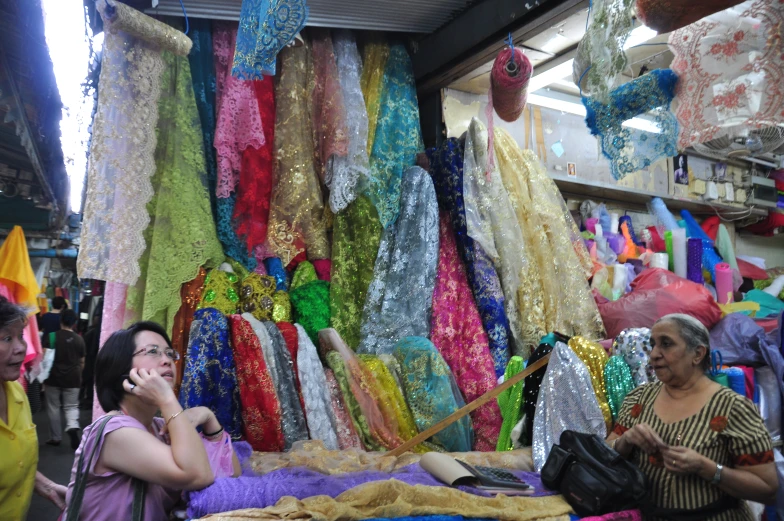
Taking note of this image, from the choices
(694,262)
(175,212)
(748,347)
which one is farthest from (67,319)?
(748,347)

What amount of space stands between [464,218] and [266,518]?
98.2 inches

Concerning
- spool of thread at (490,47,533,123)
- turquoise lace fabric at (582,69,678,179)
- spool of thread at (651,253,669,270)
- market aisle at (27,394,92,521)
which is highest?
spool of thread at (490,47,533,123)

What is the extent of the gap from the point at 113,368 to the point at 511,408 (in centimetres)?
208

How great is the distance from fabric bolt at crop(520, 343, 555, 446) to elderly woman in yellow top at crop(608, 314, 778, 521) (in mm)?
740

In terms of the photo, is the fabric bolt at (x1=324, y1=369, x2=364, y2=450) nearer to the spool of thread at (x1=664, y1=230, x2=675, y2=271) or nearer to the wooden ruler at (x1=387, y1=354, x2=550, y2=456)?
the wooden ruler at (x1=387, y1=354, x2=550, y2=456)

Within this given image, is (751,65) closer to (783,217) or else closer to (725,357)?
(725,357)

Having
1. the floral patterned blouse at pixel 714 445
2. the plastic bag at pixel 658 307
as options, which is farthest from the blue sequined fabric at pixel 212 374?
the plastic bag at pixel 658 307

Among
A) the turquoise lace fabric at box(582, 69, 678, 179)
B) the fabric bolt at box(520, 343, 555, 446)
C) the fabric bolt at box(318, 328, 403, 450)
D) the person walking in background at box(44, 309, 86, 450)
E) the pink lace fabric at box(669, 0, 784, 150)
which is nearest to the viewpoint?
the pink lace fabric at box(669, 0, 784, 150)

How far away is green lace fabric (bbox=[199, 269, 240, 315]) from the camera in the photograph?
3383 millimetres

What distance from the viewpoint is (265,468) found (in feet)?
8.38

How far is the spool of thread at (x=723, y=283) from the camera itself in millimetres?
5066

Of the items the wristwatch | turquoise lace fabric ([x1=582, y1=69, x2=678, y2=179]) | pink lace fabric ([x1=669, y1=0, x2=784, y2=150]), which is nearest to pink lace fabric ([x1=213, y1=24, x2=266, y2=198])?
turquoise lace fabric ([x1=582, y1=69, x2=678, y2=179])

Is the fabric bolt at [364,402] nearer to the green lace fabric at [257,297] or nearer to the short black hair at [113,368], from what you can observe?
the green lace fabric at [257,297]

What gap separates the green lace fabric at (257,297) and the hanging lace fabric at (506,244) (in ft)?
4.36
